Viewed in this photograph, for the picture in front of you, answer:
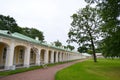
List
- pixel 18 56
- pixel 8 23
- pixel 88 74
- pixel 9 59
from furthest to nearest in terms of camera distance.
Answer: pixel 8 23, pixel 18 56, pixel 9 59, pixel 88 74

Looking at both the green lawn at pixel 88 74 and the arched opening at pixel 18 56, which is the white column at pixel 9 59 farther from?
the green lawn at pixel 88 74

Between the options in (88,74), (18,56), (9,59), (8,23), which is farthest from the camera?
(8,23)

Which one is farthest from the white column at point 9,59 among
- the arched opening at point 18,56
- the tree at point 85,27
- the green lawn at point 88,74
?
the tree at point 85,27

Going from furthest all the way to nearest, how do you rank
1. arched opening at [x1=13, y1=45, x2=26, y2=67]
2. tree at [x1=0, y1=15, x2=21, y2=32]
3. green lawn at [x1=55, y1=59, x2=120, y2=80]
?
tree at [x1=0, y1=15, x2=21, y2=32], arched opening at [x1=13, y1=45, x2=26, y2=67], green lawn at [x1=55, y1=59, x2=120, y2=80]

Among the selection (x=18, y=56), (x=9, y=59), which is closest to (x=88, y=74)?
(x=9, y=59)

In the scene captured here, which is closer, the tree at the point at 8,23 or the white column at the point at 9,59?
the white column at the point at 9,59

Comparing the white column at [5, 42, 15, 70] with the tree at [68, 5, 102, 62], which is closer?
the white column at [5, 42, 15, 70]

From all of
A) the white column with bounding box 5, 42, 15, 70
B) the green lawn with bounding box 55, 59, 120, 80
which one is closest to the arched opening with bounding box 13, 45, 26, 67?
the white column with bounding box 5, 42, 15, 70

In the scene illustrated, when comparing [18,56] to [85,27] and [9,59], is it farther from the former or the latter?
[85,27]

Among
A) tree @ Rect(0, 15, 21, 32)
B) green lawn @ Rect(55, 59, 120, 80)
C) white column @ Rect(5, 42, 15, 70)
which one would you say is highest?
tree @ Rect(0, 15, 21, 32)

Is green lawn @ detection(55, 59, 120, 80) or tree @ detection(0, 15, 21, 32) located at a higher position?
tree @ detection(0, 15, 21, 32)

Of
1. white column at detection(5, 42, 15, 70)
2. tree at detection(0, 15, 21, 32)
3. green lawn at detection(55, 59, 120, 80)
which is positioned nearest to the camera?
green lawn at detection(55, 59, 120, 80)

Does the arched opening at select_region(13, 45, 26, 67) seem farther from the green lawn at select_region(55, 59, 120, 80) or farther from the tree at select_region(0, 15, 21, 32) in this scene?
the tree at select_region(0, 15, 21, 32)

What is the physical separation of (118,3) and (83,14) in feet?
74.7
